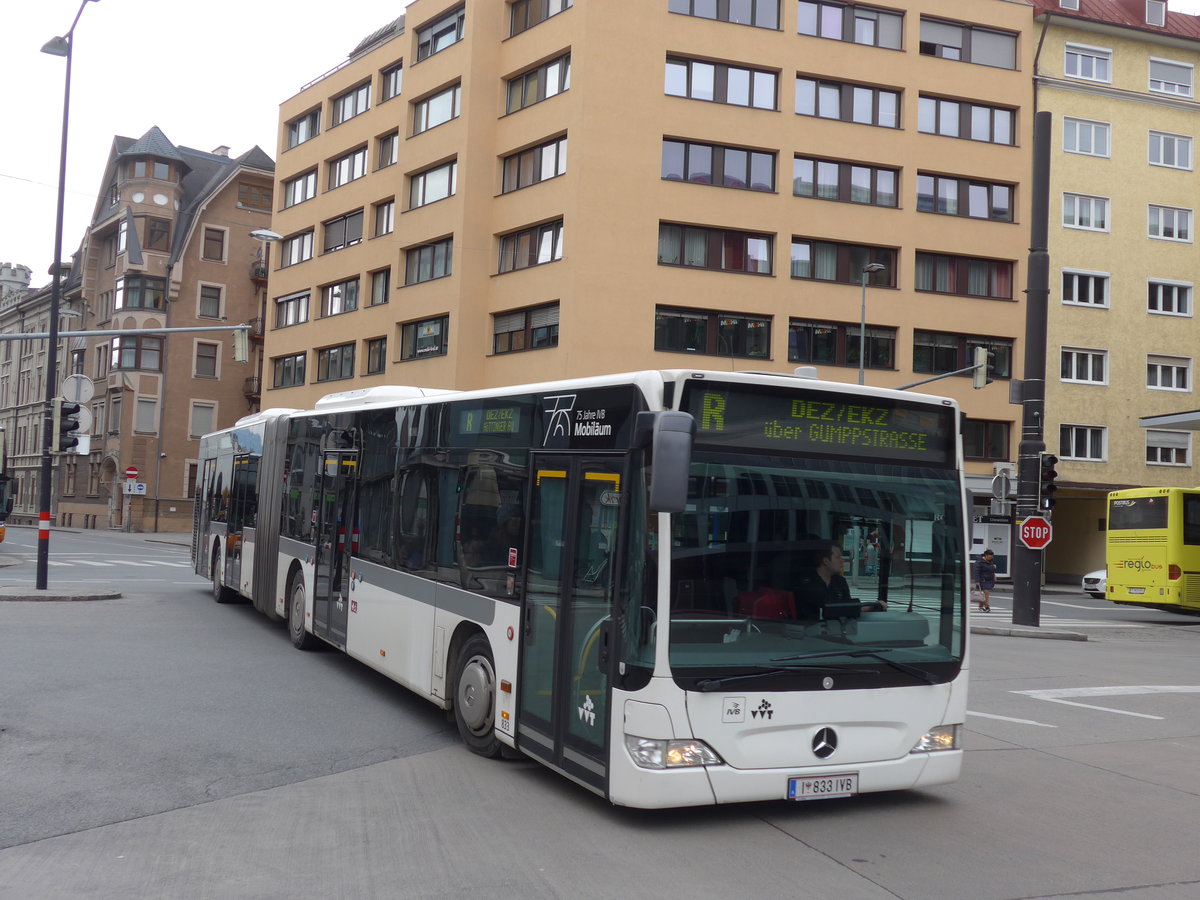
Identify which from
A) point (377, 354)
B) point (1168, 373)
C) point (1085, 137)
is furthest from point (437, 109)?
point (1168, 373)

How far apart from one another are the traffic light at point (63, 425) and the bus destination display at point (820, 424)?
1607 cm

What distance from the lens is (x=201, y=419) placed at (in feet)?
216

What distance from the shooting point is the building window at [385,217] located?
148 feet

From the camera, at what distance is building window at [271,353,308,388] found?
52000mm

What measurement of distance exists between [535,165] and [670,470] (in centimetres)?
3425

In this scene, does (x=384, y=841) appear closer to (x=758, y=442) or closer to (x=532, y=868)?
(x=532, y=868)

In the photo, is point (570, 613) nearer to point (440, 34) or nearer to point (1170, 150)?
point (440, 34)

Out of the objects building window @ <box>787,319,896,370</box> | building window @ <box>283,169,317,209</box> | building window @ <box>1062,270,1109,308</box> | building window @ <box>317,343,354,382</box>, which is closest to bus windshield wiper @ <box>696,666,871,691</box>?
building window @ <box>787,319,896,370</box>

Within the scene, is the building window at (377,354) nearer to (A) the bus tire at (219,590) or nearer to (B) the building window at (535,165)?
(B) the building window at (535,165)

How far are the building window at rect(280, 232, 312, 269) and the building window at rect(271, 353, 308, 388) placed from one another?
4.21 meters

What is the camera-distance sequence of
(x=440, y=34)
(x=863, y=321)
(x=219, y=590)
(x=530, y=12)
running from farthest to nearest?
(x=440, y=34) → (x=530, y=12) → (x=863, y=321) → (x=219, y=590)

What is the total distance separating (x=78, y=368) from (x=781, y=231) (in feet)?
167

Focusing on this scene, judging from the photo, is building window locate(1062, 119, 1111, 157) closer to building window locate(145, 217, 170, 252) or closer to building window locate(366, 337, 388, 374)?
building window locate(366, 337, 388, 374)

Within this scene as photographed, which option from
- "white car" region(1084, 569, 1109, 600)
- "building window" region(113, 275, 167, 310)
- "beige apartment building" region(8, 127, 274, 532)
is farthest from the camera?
"building window" region(113, 275, 167, 310)
